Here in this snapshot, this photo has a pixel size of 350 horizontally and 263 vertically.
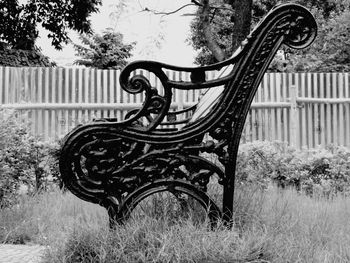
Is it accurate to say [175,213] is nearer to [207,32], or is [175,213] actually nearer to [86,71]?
[86,71]

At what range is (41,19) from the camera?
17859 millimetres

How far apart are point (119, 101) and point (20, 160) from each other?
3.77 m

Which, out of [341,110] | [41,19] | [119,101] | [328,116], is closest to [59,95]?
[119,101]

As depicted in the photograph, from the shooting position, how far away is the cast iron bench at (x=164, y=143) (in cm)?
269

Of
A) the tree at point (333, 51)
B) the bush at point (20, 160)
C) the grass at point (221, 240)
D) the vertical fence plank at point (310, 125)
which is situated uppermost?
the tree at point (333, 51)

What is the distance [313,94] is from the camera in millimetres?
9578

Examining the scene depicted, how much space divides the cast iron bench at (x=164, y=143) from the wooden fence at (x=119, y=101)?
19.7ft

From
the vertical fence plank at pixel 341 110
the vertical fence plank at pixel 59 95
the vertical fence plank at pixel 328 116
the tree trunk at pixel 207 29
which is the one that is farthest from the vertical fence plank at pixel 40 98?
the vertical fence plank at pixel 341 110

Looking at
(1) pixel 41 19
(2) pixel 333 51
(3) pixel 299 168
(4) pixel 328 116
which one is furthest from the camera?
(1) pixel 41 19

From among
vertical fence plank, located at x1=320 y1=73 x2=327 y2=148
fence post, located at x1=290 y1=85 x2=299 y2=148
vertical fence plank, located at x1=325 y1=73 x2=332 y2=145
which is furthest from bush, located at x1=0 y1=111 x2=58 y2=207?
vertical fence plank, located at x1=325 y1=73 x2=332 y2=145

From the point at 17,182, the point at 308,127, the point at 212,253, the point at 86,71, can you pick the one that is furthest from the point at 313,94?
the point at 212,253

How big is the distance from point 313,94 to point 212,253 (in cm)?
781

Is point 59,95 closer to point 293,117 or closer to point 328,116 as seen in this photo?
point 293,117

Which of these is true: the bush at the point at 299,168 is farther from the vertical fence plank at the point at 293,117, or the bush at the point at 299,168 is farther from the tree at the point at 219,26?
the vertical fence plank at the point at 293,117
